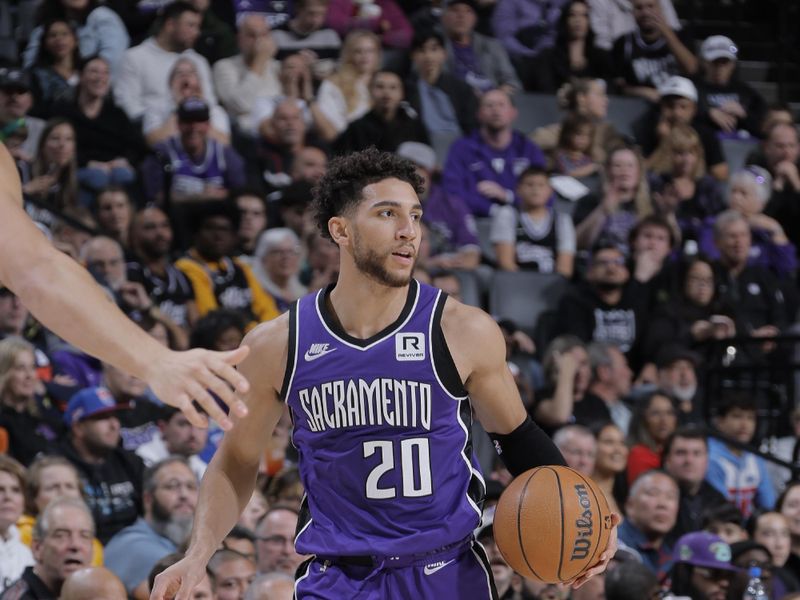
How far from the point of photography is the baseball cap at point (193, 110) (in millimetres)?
10250

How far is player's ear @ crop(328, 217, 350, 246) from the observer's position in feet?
15.8

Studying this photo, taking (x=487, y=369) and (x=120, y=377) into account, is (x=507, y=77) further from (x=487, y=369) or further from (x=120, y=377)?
(x=487, y=369)

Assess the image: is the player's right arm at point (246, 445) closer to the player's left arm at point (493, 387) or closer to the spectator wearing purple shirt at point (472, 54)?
the player's left arm at point (493, 387)

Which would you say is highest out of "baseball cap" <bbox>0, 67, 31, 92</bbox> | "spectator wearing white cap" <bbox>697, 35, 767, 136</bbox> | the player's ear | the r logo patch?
the player's ear

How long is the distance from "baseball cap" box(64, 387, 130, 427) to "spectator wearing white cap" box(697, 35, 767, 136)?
7.16 meters

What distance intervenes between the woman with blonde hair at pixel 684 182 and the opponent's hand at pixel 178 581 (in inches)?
316

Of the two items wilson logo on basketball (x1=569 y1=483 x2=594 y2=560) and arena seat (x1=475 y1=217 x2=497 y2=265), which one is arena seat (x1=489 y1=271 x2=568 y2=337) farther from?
wilson logo on basketball (x1=569 y1=483 x2=594 y2=560)

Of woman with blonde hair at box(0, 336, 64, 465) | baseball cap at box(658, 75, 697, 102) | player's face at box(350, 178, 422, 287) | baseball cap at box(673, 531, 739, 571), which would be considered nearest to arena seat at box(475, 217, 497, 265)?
baseball cap at box(658, 75, 697, 102)

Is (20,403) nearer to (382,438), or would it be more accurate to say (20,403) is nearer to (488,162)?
(382,438)

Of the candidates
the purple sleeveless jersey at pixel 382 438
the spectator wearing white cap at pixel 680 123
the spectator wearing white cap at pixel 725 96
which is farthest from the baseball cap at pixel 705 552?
the spectator wearing white cap at pixel 725 96

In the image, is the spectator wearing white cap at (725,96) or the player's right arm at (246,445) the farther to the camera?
the spectator wearing white cap at (725,96)

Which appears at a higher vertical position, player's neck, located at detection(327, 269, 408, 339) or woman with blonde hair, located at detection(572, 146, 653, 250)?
player's neck, located at detection(327, 269, 408, 339)

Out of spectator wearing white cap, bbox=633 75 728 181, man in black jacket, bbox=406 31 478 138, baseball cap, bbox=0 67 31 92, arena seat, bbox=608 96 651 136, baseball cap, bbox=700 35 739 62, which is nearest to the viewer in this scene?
baseball cap, bbox=0 67 31 92

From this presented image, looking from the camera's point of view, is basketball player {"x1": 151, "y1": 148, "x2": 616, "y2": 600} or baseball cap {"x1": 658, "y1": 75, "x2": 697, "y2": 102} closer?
basketball player {"x1": 151, "y1": 148, "x2": 616, "y2": 600}
